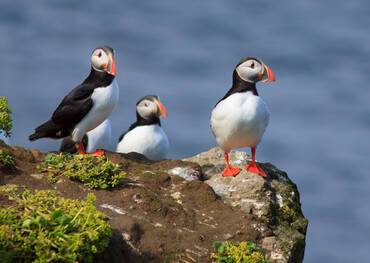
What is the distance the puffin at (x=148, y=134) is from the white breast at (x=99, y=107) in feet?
7.22

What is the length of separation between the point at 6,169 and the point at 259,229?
2855 millimetres

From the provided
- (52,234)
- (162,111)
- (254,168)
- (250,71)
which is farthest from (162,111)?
(52,234)

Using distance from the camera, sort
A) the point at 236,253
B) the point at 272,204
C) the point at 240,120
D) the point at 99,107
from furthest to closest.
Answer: the point at 99,107, the point at 240,120, the point at 272,204, the point at 236,253

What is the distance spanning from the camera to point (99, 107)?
1284cm

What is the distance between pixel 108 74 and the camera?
1302 centimetres

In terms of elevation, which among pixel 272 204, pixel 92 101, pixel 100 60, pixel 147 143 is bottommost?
pixel 272 204

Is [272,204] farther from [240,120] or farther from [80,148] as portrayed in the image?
[80,148]

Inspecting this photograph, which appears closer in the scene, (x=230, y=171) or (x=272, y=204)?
(x=272, y=204)

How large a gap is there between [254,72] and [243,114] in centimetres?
73

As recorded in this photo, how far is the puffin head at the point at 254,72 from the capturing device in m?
12.5

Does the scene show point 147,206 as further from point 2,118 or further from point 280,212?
point 2,118

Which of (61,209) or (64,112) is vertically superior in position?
(64,112)

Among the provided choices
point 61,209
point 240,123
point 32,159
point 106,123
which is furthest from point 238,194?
point 106,123

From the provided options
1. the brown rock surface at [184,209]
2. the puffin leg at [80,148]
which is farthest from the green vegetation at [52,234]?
the puffin leg at [80,148]
